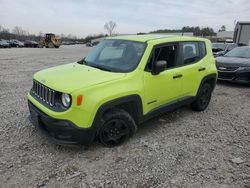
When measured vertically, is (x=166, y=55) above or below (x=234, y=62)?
above

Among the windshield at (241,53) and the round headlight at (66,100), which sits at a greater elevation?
the windshield at (241,53)

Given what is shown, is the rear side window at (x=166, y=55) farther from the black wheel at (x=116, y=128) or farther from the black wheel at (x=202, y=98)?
the black wheel at (x=202, y=98)

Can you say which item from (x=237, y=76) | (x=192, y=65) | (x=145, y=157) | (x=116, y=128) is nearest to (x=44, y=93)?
(x=116, y=128)

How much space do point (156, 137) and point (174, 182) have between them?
48.3 inches

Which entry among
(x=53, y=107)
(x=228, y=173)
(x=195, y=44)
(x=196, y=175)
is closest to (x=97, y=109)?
(x=53, y=107)

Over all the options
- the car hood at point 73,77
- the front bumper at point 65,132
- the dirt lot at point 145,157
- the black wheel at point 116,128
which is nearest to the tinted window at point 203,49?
the dirt lot at point 145,157

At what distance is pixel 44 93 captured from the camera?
3.53m

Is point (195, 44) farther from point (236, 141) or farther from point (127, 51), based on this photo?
point (236, 141)

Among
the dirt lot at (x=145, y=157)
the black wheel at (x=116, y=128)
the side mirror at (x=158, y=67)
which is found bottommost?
the dirt lot at (x=145, y=157)

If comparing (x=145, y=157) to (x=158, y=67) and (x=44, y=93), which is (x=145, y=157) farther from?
(x=44, y=93)

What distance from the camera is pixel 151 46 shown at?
3943mm

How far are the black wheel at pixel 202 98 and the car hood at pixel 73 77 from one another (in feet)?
7.92

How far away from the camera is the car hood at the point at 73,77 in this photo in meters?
3.20

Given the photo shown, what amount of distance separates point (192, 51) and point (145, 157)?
8.50 feet
